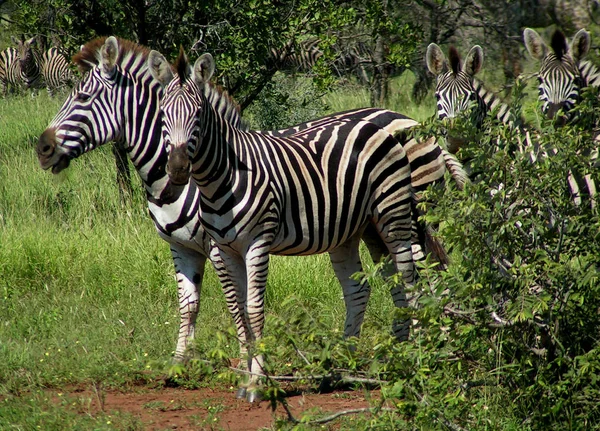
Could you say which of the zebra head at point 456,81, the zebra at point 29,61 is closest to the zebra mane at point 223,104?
the zebra head at point 456,81

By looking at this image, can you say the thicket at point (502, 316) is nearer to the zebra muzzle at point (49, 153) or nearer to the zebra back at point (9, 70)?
the zebra muzzle at point (49, 153)

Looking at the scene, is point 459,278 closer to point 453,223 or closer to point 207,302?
point 453,223

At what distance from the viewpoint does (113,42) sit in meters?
5.54

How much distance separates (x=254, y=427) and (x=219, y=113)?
7.01 feet

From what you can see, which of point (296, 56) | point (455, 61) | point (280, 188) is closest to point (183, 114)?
point (280, 188)

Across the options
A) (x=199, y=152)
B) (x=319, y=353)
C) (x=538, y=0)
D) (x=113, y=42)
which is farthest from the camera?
(x=538, y=0)

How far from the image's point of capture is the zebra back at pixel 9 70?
18453 mm

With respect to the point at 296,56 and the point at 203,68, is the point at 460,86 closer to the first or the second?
the point at 203,68

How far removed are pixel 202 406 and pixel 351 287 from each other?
56.8 inches

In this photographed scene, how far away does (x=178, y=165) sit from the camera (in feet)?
15.5

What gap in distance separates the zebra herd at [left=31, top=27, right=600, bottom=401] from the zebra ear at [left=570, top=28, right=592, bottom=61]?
1.52 metres

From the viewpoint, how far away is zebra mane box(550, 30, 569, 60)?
6.51 m

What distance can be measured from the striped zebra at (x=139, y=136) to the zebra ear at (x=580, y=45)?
5.18ft

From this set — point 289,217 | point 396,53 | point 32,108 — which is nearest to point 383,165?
point 289,217
